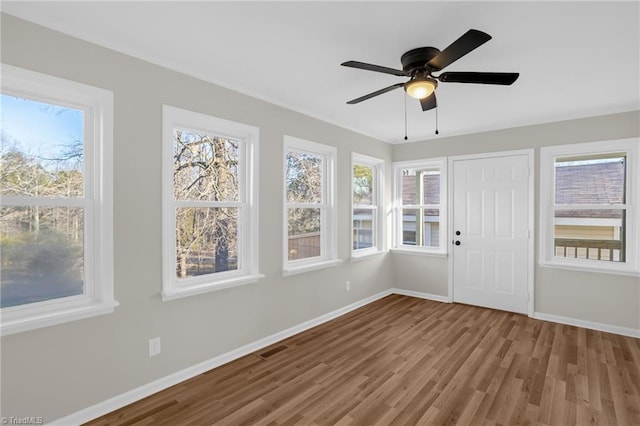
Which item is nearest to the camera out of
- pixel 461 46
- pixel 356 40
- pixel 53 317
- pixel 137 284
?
pixel 461 46

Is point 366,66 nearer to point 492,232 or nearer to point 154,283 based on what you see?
point 154,283

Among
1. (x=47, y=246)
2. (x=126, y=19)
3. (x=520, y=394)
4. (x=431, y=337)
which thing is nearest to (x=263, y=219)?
(x=47, y=246)

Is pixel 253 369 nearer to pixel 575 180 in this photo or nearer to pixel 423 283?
pixel 423 283

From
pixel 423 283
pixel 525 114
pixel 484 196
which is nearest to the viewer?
pixel 525 114

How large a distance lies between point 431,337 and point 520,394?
3.80 ft

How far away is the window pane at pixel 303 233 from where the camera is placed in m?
3.84

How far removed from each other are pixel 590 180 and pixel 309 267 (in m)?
3.59

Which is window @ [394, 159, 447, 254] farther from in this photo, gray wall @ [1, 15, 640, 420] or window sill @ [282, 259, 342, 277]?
window sill @ [282, 259, 342, 277]

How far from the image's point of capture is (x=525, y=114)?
395cm

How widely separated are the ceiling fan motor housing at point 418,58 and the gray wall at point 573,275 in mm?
2765

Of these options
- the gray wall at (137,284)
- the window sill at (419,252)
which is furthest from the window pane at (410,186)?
the gray wall at (137,284)

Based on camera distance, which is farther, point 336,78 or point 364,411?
point 336,78

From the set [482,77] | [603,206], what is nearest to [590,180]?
[603,206]

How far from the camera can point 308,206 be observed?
Answer: 3996mm
